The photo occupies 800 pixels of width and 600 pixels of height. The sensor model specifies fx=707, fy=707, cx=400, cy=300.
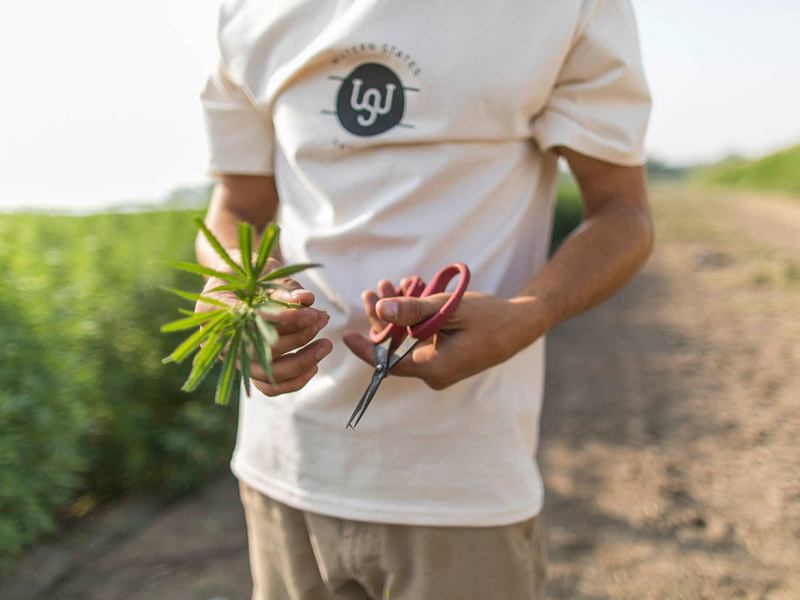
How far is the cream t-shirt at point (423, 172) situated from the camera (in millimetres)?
1382

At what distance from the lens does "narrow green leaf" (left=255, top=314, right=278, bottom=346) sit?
1.02 metres

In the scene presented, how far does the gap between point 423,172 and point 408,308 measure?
13.9 inches

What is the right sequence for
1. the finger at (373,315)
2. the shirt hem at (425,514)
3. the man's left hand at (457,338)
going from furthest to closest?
1. the shirt hem at (425,514)
2. the finger at (373,315)
3. the man's left hand at (457,338)

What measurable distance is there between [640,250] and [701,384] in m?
4.32

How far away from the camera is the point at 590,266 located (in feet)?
4.88

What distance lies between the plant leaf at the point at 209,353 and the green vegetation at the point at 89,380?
223cm

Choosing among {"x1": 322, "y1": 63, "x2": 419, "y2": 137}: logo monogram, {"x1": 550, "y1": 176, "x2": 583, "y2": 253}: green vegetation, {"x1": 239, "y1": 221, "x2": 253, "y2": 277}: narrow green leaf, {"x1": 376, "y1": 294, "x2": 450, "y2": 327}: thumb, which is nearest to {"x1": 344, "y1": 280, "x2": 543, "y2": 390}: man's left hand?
{"x1": 376, "y1": 294, "x2": 450, "y2": 327}: thumb

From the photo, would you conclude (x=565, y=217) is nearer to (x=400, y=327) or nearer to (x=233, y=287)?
(x=400, y=327)

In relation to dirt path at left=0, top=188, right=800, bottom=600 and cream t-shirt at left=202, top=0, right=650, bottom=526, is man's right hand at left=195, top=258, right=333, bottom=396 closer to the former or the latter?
cream t-shirt at left=202, top=0, right=650, bottom=526

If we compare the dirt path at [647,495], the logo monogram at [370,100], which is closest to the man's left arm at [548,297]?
the logo monogram at [370,100]

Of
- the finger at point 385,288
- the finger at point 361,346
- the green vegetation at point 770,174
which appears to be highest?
the finger at point 385,288

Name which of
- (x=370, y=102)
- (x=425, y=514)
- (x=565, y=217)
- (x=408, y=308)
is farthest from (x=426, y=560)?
(x=565, y=217)

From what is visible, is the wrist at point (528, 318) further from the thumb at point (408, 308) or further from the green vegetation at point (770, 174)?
the green vegetation at point (770, 174)

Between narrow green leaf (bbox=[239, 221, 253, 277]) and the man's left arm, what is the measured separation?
0.22m
